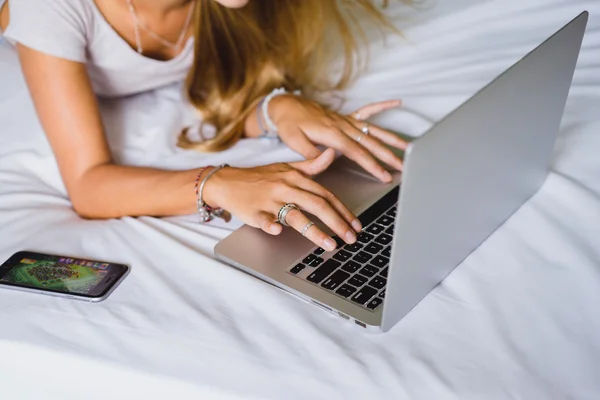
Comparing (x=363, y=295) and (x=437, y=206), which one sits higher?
(x=437, y=206)

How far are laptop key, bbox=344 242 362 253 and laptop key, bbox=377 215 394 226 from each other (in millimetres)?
62

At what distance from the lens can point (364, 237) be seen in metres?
0.85

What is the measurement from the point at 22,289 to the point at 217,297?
0.24 meters

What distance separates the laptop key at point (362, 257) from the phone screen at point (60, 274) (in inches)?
11.8

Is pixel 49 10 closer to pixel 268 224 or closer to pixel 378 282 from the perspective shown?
pixel 268 224

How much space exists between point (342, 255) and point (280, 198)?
0.41ft

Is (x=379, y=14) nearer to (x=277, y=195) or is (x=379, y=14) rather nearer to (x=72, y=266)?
(x=277, y=195)

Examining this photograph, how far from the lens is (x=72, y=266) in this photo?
0.84 metres

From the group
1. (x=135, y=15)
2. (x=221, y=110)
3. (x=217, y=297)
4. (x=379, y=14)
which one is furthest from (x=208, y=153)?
(x=379, y=14)

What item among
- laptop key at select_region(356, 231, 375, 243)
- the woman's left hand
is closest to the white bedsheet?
laptop key at select_region(356, 231, 375, 243)

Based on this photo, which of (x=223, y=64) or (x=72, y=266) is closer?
(x=72, y=266)

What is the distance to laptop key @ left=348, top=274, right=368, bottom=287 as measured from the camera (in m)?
0.77

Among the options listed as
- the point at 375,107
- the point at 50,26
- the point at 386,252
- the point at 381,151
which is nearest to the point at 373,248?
the point at 386,252

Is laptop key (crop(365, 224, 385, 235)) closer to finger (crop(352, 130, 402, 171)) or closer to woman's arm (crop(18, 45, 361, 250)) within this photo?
woman's arm (crop(18, 45, 361, 250))
